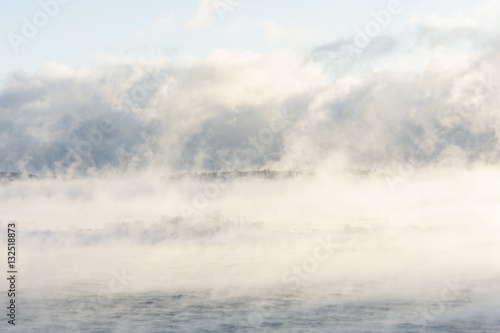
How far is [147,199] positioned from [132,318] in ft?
313

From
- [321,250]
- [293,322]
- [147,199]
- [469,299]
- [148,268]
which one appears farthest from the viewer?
[147,199]

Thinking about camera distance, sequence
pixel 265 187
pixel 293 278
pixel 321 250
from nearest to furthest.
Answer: pixel 293 278 → pixel 321 250 → pixel 265 187

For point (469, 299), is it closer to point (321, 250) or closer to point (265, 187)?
point (321, 250)

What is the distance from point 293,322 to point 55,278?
A: 18.4 m

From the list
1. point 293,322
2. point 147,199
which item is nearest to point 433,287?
point 293,322

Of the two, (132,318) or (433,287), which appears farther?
(433,287)

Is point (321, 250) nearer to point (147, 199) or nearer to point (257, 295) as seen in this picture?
point (257, 295)

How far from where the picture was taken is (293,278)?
40938 mm

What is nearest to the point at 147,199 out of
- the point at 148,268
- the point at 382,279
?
the point at 148,268

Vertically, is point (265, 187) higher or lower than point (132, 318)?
higher

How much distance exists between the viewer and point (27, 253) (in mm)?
54688

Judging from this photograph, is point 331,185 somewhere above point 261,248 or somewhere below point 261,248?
above

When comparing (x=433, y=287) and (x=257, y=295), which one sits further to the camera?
(x=433, y=287)

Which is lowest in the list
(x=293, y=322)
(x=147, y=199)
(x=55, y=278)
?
(x=293, y=322)
